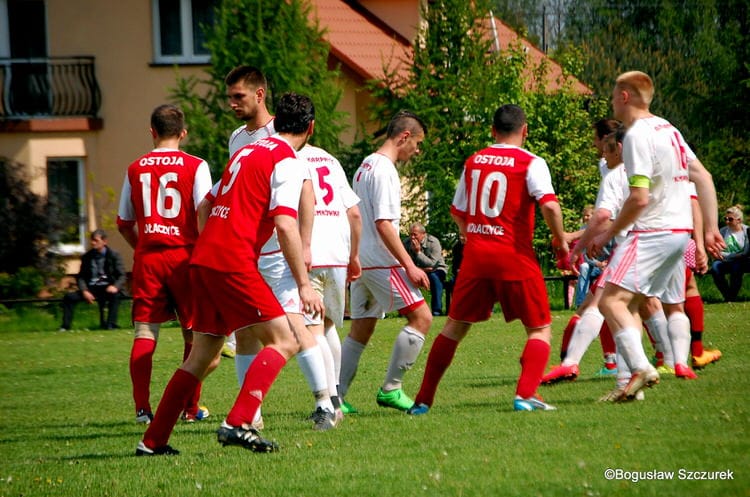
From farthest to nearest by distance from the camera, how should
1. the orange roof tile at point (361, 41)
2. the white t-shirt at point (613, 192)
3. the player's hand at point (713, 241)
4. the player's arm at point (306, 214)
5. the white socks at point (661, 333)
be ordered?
the orange roof tile at point (361, 41), the white socks at point (661, 333), the white t-shirt at point (613, 192), the player's hand at point (713, 241), the player's arm at point (306, 214)

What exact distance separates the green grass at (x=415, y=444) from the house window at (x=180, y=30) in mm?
19368

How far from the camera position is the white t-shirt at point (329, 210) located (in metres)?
9.10

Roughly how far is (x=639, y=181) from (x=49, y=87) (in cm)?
2451

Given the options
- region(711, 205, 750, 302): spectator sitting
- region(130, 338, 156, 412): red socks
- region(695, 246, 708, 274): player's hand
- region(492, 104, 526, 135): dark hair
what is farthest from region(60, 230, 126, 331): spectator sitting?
region(695, 246, 708, 274): player's hand

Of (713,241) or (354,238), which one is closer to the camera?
(713,241)

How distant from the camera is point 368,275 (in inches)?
376

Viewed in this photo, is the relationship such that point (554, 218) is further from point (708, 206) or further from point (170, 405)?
point (170, 405)

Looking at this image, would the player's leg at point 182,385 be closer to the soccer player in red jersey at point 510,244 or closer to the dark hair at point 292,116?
the dark hair at point 292,116

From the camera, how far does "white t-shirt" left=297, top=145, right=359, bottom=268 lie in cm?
910

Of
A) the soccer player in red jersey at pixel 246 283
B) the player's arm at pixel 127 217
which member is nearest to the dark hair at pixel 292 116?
the soccer player in red jersey at pixel 246 283

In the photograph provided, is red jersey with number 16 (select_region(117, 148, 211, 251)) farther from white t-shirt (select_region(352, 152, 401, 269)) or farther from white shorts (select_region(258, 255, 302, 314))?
white t-shirt (select_region(352, 152, 401, 269))

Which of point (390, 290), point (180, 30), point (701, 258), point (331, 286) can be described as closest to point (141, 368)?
point (331, 286)

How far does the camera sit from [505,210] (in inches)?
344

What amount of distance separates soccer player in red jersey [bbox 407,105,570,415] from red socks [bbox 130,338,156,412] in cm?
225
